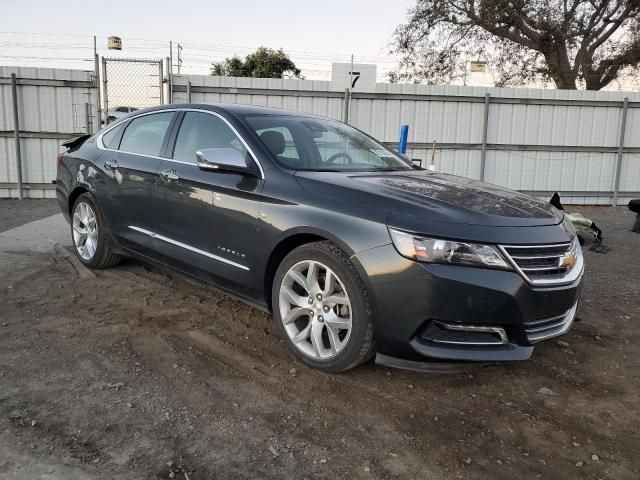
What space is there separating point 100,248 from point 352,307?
3.01 m

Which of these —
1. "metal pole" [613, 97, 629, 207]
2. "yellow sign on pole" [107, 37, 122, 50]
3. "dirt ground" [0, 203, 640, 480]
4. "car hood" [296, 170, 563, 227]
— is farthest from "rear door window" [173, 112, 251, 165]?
"yellow sign on pole" [107, 37, 122, 50]

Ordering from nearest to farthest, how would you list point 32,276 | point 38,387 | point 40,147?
1. point 38,387
2. point 32,276
3. point 40,147

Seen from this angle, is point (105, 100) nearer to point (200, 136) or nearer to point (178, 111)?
point (178, 111)

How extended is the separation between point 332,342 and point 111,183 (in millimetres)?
2618

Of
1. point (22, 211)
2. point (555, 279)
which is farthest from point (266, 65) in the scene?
point (555, 279)

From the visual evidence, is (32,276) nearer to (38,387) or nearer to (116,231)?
(116,231)

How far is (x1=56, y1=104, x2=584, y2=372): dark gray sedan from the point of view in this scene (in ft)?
9.43

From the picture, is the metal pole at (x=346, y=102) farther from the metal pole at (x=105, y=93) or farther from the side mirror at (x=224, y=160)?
the side mirror at (x=224, y=160)

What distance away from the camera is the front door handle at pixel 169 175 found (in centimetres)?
412

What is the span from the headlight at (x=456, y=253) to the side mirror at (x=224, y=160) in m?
1.28

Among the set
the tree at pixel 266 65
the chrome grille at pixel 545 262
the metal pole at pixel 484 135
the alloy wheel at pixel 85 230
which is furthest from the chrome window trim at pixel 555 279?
the tree at pixel 266 65

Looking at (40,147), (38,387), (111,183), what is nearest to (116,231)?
(111,183)

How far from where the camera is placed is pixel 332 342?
3.22 m

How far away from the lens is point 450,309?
112 inches
